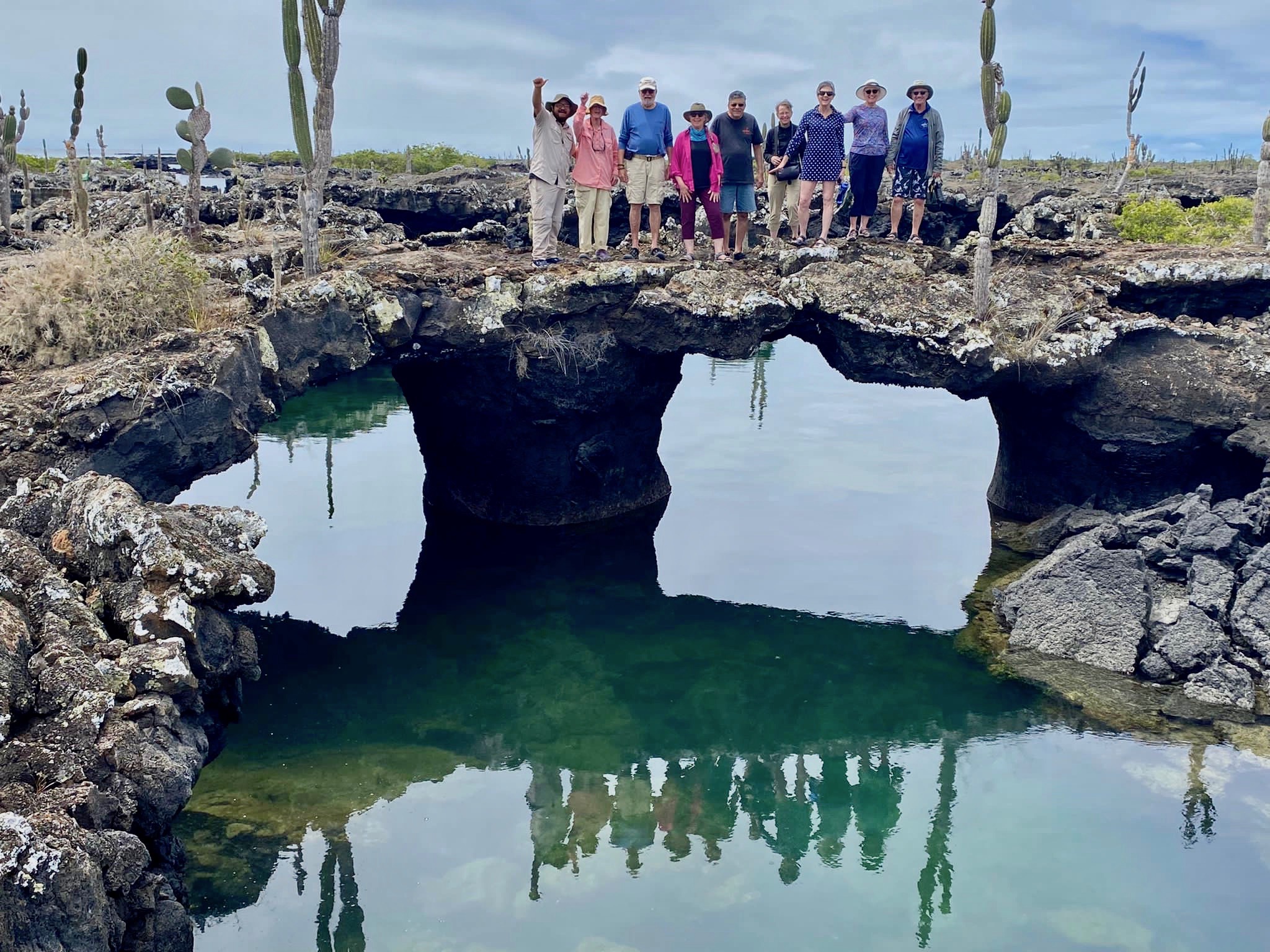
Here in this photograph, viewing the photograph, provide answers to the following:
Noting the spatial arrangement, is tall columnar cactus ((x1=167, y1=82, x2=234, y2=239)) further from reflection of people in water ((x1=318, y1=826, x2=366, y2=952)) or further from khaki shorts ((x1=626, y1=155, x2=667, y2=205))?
reflection of people in water ((x1=318, y1=826, x2=366, y2=952))

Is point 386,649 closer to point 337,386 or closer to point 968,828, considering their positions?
point 968,828

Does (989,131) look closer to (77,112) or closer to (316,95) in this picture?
(316,95)

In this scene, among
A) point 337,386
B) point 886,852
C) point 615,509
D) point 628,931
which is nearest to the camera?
point 628,931

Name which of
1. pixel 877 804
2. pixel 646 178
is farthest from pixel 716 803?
pixel 646 178

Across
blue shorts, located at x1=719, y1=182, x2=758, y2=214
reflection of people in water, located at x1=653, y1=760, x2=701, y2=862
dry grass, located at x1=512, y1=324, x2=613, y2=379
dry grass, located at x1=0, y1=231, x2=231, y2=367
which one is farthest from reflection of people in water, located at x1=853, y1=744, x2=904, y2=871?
dry grass, located at x1=0, y1=231, x2=231, y2=367

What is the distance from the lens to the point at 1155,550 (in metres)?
12.9

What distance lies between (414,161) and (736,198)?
41.2 m

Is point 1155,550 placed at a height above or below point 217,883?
above

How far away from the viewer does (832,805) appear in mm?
9828

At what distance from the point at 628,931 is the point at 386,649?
565cm

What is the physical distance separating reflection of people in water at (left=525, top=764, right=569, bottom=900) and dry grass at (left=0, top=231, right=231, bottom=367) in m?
5.50

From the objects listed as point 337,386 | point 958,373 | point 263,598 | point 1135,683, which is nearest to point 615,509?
point 958,373

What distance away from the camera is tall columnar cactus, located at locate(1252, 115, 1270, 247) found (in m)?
16.2

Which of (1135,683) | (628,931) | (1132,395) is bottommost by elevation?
(628,931)
